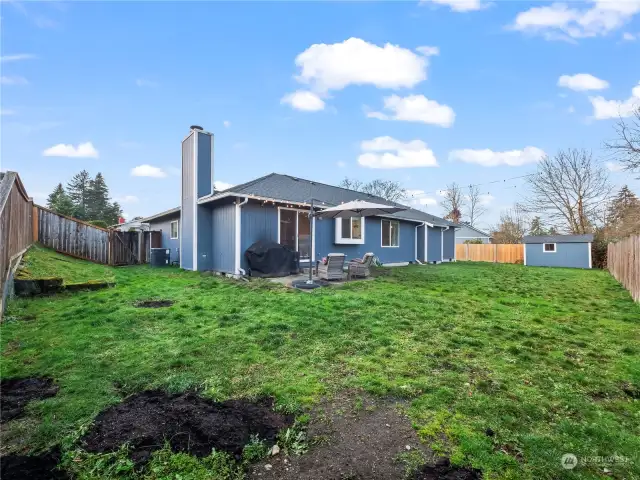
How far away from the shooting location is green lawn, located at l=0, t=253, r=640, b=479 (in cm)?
204

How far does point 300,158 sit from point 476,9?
40.8ft

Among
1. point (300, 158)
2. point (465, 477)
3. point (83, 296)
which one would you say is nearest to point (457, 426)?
point (465, 477)

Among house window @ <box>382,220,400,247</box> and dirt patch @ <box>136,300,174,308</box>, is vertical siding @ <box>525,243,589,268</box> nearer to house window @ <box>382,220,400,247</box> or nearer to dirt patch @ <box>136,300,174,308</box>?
house window @ <box>382,220,400,247</box>

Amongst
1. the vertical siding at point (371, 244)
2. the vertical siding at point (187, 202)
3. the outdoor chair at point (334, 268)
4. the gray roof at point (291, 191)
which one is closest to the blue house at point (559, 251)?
the gray roof at point (291, 191)

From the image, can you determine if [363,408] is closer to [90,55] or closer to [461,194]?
[90,55]

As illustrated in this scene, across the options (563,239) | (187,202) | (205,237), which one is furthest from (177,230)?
(563,239)

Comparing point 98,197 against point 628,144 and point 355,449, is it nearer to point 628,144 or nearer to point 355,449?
point 355,449

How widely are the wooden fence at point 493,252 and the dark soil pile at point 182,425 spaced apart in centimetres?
2398

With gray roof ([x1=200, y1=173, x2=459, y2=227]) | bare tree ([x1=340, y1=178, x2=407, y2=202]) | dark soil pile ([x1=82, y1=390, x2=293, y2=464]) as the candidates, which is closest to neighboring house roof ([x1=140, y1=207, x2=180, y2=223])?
gray roof ([x1=200, y1=173, x2=459, y2=227])

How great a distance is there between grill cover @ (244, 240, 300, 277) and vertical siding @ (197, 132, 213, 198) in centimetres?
267

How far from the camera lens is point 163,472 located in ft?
5.50

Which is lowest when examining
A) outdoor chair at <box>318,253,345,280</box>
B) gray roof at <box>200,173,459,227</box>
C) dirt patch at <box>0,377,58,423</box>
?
dirt patch at <box>0,377,58,423</box>
